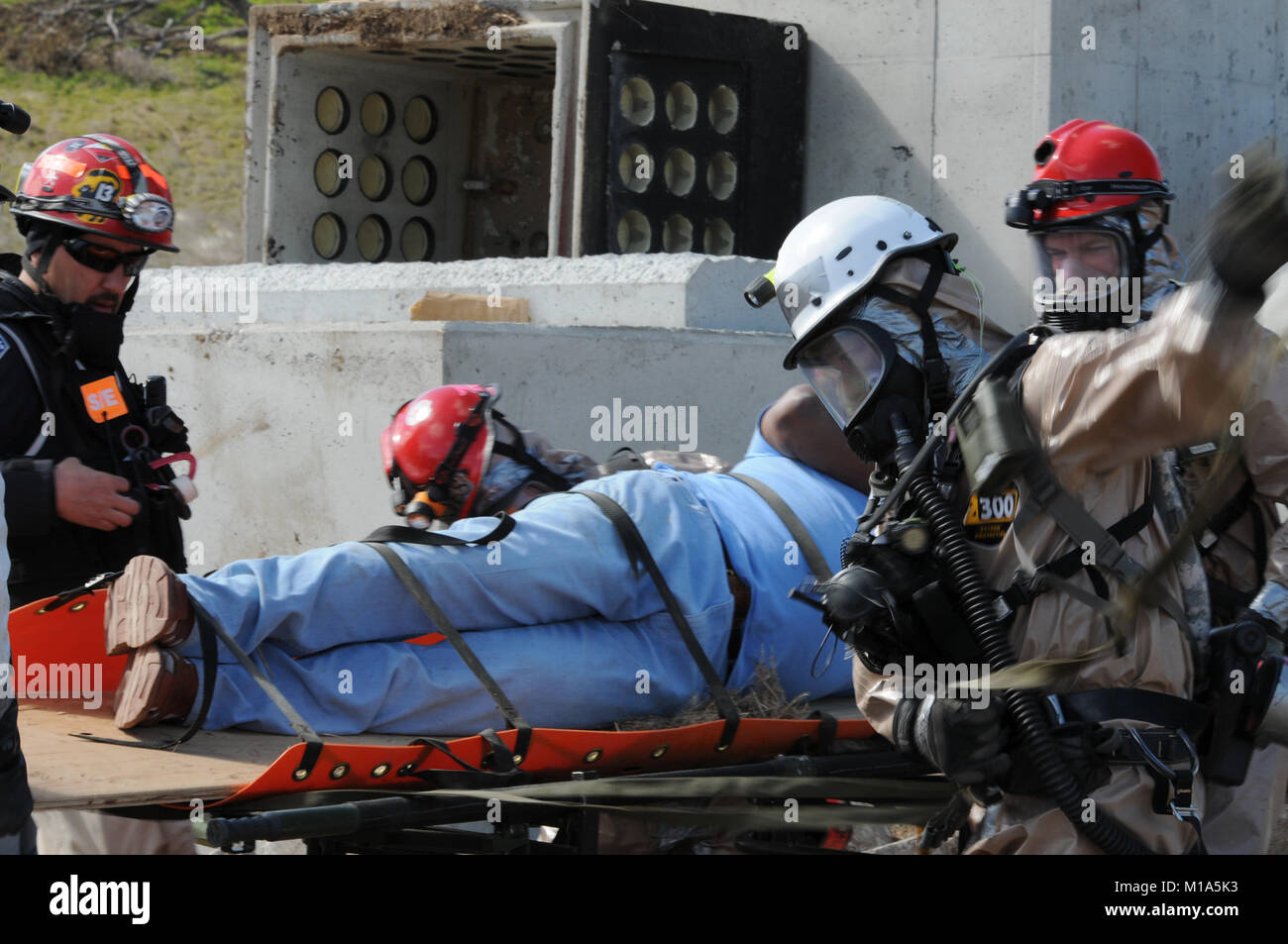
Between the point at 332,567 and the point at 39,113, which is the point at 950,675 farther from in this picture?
the point at 39,113

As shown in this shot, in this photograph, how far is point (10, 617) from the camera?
3393mm

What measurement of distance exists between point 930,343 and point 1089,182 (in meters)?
1.18

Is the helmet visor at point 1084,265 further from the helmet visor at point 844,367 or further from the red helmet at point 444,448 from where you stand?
the red helmet at point 444,448

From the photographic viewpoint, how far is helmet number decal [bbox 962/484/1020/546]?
97.1 inches

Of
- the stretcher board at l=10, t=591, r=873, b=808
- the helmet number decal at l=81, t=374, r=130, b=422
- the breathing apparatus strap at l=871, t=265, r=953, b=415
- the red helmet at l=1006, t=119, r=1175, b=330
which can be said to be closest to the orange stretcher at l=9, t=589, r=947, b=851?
the stretcher board at l=10, t=591, r=873, b=808

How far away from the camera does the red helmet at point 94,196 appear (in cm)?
398

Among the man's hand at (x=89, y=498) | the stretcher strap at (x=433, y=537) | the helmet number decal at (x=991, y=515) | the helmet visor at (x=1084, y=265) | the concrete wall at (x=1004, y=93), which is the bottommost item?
the stretcher strap at (x=433, y=537)

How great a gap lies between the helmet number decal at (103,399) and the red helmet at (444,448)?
68 centimetres

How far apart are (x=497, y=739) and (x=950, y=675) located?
1042 millimetres

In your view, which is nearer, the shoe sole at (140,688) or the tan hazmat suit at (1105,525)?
the tan hazmat suit at (1105,525)

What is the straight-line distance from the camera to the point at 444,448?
398cm

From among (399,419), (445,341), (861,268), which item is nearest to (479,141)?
(445,341)

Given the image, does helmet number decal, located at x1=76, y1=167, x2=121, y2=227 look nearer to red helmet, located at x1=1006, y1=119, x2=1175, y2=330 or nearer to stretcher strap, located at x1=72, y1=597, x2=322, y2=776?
stretcher strap, located at x1=72, y1=597, x2=322, y2=776

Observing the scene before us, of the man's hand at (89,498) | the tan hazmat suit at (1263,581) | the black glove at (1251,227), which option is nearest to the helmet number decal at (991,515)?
the black glove at (1251,227)
